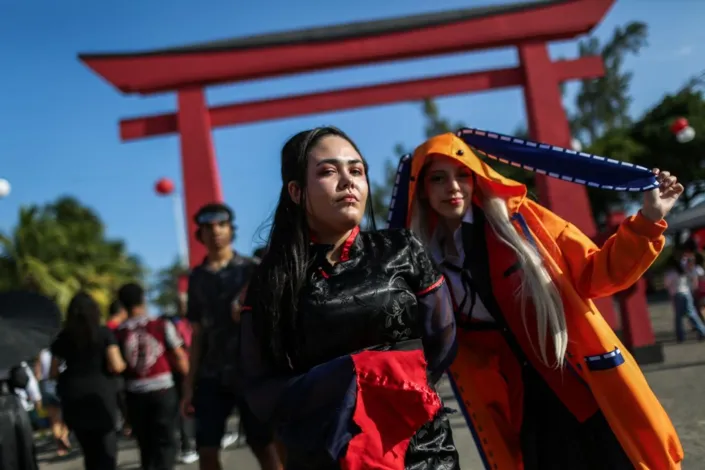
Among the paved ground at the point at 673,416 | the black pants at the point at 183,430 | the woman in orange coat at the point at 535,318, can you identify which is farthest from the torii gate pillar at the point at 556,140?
the woman in orange coat at the point at 535,318

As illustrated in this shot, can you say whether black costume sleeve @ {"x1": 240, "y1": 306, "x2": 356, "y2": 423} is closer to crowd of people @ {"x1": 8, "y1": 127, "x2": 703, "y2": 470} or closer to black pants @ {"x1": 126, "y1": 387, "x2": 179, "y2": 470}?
crowd of people @ {"x1": 8, "y1": 127, "x2": 703, "y2": 470}

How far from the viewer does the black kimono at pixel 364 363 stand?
132 cm

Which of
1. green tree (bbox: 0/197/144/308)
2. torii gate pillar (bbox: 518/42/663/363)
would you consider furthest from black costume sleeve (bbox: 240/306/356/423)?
green tree (bbox: 0/197/144/308)

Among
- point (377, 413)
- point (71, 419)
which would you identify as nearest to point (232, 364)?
point (71, 419)

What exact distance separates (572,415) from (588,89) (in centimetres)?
3154

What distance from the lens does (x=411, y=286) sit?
1.54 meters

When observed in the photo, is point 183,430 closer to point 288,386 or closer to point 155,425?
point 155,425

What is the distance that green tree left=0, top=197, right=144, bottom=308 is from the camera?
56.5 feet

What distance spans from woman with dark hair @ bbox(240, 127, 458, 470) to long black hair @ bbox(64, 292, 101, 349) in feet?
8.85

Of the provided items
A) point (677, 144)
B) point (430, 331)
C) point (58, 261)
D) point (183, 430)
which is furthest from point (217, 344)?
point (677, 144)

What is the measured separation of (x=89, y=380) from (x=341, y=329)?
3.01 m

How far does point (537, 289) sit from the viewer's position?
193 centimetres

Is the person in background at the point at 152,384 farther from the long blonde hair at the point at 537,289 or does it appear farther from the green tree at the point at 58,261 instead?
the green tree at the point at 58,261

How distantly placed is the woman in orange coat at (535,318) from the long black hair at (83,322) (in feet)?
8.04
